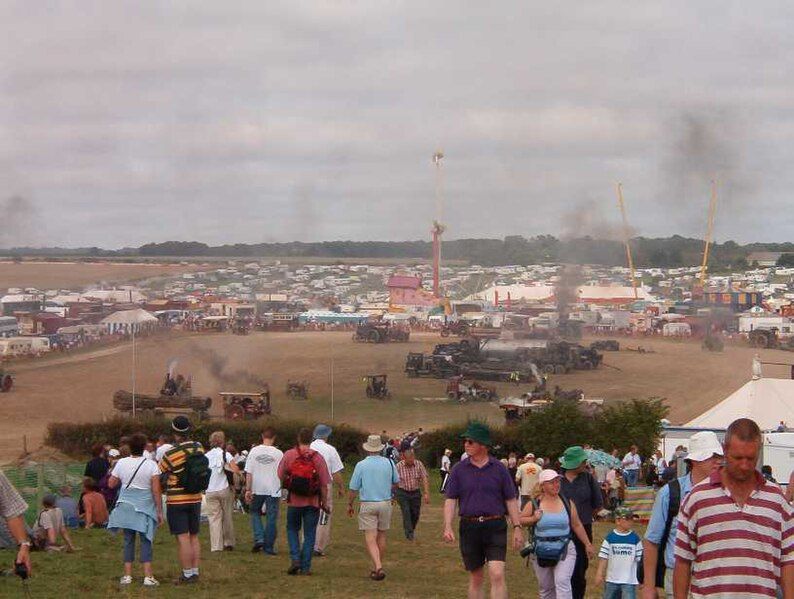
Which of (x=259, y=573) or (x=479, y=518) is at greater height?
(x=479, y=518)

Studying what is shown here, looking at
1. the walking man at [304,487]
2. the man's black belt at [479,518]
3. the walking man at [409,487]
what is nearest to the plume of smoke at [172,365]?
the walking man at [409,487]

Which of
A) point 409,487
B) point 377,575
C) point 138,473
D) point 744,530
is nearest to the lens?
point 744,530

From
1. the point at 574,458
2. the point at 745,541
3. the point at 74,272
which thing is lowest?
the point at 74,272

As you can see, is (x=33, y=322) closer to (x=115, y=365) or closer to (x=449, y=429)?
(x=115, y=365)

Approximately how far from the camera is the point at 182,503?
36.0ft

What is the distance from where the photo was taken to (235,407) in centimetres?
4197

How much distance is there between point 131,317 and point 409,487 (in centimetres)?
5141

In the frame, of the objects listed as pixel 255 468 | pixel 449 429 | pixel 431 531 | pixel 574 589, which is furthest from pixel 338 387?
pixel 574 589

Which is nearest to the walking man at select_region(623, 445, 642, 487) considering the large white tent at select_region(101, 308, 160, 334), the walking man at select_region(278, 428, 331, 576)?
the walking man at select_region(278, 428, 331, 576)

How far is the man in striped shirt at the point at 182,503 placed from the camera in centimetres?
1086

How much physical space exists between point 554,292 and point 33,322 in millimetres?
31214

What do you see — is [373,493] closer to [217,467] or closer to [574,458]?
[217,467]

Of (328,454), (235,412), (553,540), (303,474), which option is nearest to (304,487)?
(303,474)

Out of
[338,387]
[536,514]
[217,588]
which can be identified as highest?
[536,514]
